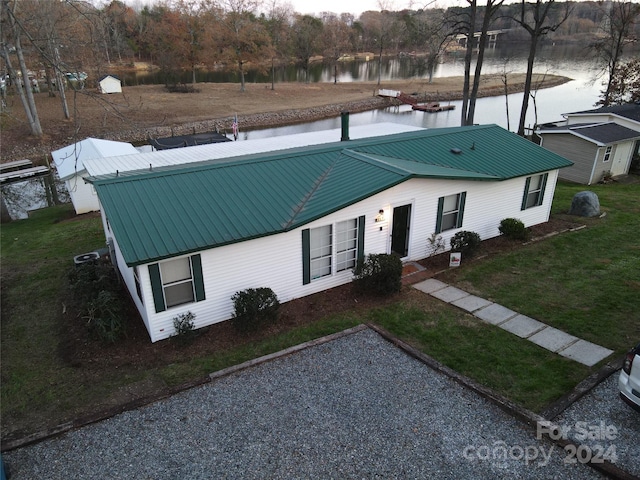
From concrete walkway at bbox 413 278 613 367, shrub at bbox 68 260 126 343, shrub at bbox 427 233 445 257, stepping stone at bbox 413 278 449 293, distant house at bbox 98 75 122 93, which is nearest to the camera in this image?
concrete walkway at bbox 413 278 613 367

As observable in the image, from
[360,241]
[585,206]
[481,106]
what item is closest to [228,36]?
[481,106]

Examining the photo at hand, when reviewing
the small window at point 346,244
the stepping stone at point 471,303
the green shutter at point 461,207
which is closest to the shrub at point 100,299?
the small window at point 346,244

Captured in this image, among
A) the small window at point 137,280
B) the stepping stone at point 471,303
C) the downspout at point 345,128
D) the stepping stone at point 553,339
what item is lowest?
the stepping stone at point 471,303

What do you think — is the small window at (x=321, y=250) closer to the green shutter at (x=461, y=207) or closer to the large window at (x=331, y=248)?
the large window at (x=331, y=248)

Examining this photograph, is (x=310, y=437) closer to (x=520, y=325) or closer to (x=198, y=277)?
(x=198, y=277)

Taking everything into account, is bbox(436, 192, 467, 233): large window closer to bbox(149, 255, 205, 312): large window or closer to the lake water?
bbox(149, 255, 205, 312): large window

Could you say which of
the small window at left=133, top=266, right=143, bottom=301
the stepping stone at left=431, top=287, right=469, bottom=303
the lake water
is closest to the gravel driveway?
the small window at left=133, top=266, right=143, bottom=301

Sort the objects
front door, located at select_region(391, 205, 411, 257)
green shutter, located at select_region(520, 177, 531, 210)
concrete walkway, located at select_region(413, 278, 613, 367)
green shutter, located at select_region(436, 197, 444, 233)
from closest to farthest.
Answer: concrete walkway, located at select_region(413, 278, 613, 367)
front door, located at select_region(391, 205, 411, 257)
green shutter, located at select_region(436, 197, 444, 233)
green shutter, located at select_region(520, 177, 531, 210)
